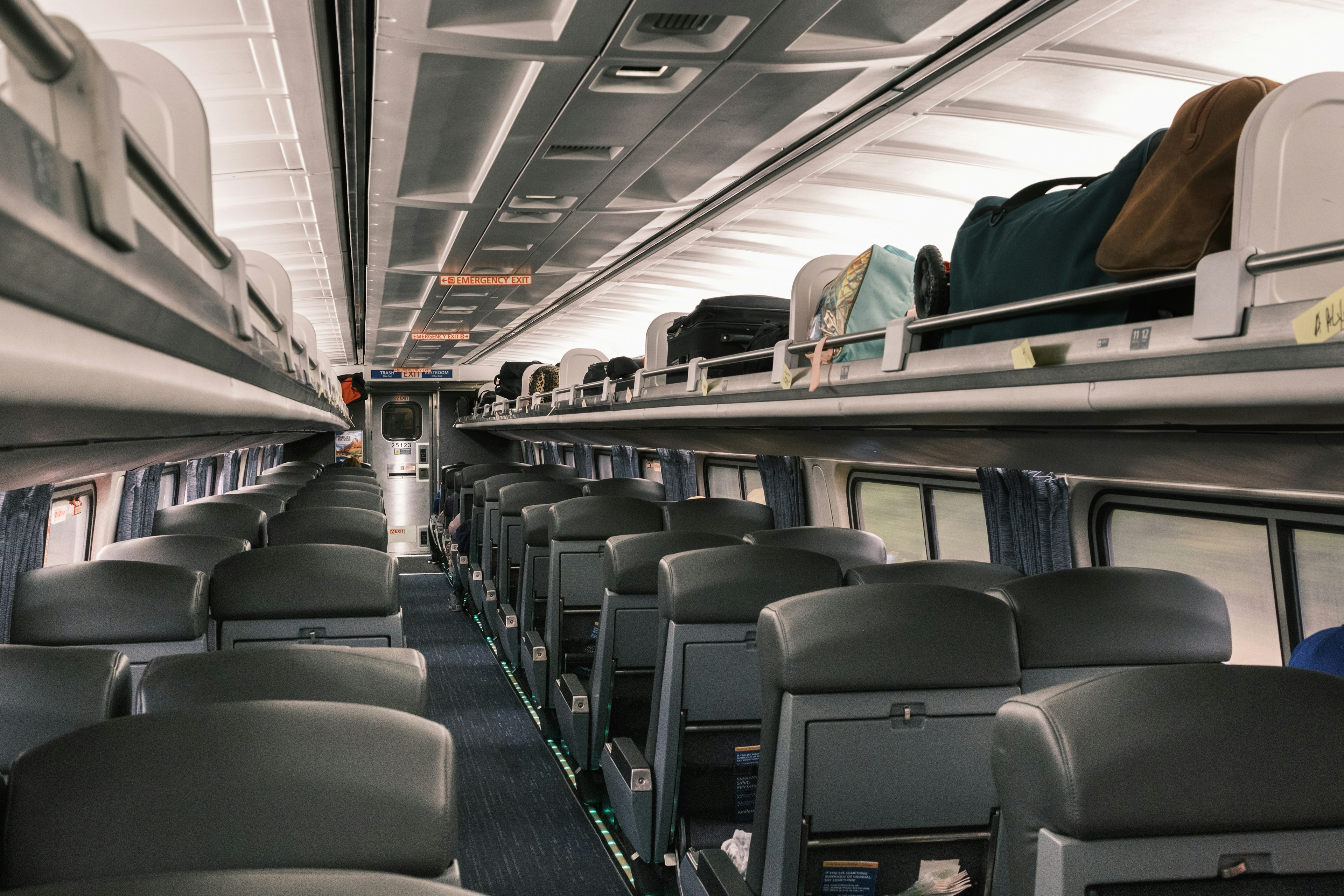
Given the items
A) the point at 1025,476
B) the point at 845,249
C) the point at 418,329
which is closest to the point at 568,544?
the point at 1025,476

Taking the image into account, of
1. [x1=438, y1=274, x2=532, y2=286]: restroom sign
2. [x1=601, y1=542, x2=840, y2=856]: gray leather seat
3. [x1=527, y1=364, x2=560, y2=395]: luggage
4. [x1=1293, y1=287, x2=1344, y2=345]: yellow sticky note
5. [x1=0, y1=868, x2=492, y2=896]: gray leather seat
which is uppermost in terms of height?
[x1=438, y1=274, x2=532, y2=286]: restroom sign

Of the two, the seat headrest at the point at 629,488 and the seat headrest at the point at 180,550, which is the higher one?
the seat headrest at the point at 629,488

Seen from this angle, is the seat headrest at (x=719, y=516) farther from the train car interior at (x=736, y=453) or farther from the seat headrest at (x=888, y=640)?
the seat headrest at (x=888, y=640)

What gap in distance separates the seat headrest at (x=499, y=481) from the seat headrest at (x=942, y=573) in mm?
5846

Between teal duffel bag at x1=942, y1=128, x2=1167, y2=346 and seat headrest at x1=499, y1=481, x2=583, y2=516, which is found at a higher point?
teal duffel bag at x1=942, y1=128, x2=1167, y2=346

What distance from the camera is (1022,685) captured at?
2869mm

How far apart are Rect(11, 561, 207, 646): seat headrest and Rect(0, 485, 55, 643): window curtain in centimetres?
188

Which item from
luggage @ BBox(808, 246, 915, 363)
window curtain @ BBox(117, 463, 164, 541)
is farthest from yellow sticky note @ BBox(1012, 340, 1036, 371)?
window curtain @ BBox(117, 463, 164, 541)

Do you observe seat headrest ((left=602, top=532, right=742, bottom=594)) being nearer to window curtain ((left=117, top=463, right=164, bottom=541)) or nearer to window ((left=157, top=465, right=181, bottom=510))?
window curtain ((left=117, top=463, right=164, bottom=541))

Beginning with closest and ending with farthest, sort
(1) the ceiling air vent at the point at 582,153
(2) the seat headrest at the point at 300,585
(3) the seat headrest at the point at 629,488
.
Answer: (2) the seat headrest at the point at 300,585 → (1) the ceiling air vent at the point at 582,153 → (3) the seat headrest at the point at 629,488

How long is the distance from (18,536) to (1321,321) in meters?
6.04

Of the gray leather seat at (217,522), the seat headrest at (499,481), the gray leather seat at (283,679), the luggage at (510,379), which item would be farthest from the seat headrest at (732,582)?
the luggage at (510,379)

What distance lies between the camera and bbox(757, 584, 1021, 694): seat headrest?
2.64 metres

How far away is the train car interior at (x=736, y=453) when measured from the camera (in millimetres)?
1729
